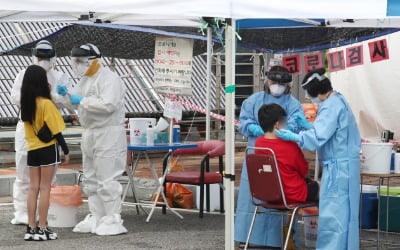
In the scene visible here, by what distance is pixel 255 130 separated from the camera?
8867mm

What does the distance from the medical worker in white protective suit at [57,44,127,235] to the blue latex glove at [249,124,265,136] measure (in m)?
1.48

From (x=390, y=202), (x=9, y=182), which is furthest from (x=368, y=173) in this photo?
(x=9, y=182)

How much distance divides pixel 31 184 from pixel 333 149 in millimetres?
3152

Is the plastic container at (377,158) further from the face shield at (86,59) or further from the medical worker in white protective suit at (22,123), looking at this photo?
the medical worker in white protective suit at (22,123)

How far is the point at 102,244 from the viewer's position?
9258mm

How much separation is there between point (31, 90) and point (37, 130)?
0.40 meters

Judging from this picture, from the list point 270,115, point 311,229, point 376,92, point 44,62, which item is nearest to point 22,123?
point 44,62

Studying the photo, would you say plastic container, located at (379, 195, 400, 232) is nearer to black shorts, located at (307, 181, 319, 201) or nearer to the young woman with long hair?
black shorts, located at (307, 181, 319, 201)

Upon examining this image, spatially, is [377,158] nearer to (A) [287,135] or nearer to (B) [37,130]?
(A) [287,135]

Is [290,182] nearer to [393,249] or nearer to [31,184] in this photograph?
[393,249]

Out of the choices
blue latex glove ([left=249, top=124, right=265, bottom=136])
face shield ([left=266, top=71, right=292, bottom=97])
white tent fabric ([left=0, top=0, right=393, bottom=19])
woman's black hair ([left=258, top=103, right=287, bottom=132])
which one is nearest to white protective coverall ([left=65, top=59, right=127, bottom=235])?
blue latex glove ([left=249, top=124, right=265, bottom=136])

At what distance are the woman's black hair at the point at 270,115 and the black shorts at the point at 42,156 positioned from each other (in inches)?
86.0

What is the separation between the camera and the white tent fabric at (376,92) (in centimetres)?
1336

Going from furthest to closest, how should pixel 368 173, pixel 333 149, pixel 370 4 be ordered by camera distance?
pixel 368 173, pixel 333 149, pixel 370 4
